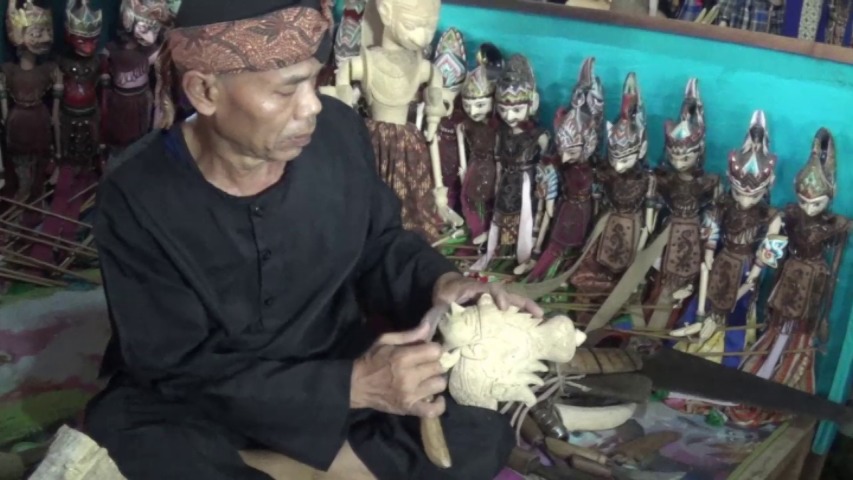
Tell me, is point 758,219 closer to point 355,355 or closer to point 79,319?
point 355,355

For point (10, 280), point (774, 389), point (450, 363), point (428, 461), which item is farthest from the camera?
point (10, 280)

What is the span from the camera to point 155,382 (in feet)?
4.71

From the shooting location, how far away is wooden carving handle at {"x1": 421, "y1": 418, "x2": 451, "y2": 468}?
1.33 metres

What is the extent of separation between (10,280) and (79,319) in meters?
0.28

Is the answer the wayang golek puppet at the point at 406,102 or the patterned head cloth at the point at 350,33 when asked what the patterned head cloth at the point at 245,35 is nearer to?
the wayang golek puppet at the point at 406,102

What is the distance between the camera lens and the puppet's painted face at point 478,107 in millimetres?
2303

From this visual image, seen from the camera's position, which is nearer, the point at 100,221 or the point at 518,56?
the point at 100,221

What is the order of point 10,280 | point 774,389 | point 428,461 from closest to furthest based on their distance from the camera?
point 428,461 → point 774,389 → point 10,280

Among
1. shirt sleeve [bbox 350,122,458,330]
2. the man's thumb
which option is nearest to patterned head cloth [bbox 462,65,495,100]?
shirt sleeve [bbox 350,122,458,330]

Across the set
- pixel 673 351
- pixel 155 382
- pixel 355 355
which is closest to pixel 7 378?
pixel 155 382

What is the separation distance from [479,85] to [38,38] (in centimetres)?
122

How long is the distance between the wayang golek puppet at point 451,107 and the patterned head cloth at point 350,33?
210 mm

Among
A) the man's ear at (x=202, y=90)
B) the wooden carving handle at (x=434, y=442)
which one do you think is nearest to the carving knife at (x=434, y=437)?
the wooden carving handle at (x=434, y=442)

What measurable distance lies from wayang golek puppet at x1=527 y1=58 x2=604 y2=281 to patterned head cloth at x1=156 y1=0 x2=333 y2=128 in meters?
1.00
